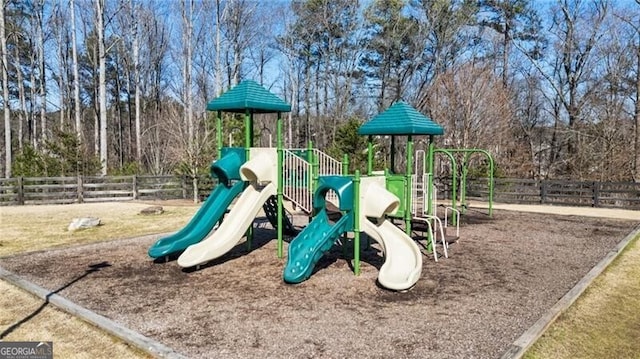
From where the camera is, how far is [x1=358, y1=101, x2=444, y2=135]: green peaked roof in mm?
7637

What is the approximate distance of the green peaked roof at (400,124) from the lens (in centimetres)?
764

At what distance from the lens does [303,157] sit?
339 inches

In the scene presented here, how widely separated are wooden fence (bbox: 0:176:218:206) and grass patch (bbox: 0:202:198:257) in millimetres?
1031

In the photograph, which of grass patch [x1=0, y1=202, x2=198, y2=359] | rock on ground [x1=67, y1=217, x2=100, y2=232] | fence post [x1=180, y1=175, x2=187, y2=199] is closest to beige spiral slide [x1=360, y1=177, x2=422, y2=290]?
grass patch [x1=0, y1=202, x2=198, y2=359]

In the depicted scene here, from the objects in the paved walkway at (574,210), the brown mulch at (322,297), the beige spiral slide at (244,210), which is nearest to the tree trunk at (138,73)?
the brown mulch at (322,297)

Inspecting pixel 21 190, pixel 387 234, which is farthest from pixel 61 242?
pixel 21 190

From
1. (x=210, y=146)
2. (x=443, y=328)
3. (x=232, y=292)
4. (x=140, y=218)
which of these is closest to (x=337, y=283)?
(x=232, y=292)

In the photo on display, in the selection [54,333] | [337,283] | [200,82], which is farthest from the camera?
[200,82]

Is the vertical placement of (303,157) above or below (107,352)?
above

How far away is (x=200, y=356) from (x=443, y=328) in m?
2.56

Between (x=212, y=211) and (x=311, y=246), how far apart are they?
227 centimetres

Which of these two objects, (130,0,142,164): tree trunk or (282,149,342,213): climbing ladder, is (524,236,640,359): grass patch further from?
(130,0,142,164): tree trunk

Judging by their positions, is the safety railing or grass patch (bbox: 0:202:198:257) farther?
grass patch (bbox: 0:202:198:257)

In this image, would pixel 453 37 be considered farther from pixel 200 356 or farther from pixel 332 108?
pixel 200 356
